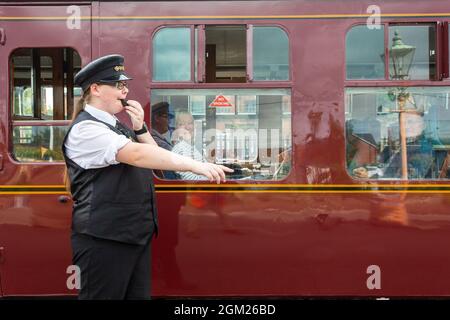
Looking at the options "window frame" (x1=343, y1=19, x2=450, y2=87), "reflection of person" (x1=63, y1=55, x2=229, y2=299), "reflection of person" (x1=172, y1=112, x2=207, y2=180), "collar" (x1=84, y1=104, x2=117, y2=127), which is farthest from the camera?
"reflection of person" (x1=172, y1=112, x2=207, y2=180)

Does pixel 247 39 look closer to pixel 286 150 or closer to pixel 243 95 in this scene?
pixel 243 95

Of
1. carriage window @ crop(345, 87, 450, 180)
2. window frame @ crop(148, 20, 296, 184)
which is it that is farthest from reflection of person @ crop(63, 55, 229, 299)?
carriage window @ crop(345, 87, 450, 180)

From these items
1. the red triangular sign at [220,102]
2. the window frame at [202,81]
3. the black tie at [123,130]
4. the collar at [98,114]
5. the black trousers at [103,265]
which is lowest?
the black trousers at [103,265]

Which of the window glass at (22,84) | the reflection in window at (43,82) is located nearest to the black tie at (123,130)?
the reflection in window at (43,82)

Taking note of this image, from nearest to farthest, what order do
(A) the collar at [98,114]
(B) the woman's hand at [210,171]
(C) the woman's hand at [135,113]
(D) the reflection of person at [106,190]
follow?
(B) the woman's hand at [210,171]
(D) the reflection of person at [106,190]
(A) the collar at [98,114]
(C) the woman's hand at [135,113]

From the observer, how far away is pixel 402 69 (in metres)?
4.04

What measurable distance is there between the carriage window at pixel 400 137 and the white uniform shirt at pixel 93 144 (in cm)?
199

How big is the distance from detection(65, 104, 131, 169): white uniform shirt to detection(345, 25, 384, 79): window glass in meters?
2.06

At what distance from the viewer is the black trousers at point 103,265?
2.76 metres

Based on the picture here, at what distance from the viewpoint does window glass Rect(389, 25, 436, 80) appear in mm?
4039

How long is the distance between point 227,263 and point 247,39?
1.68 m

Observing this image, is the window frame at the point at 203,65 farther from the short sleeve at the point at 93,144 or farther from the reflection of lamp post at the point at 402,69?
the short sleeve at the point at 93,144

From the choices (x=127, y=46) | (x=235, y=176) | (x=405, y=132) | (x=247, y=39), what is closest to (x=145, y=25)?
(x=127, y=46)

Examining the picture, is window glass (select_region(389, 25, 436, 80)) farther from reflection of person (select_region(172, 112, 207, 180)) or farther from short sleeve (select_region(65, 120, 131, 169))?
short sleeve (select_region(65, 120, 131, 169))
